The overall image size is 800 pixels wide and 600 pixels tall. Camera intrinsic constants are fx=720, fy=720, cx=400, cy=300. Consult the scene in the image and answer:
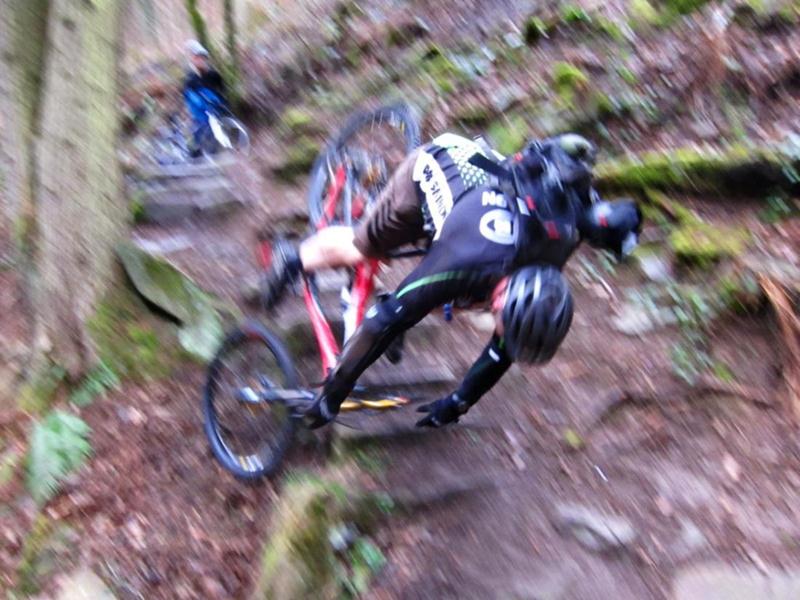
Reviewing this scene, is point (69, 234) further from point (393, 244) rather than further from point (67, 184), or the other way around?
point (393, 244)

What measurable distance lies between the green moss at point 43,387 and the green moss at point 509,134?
457 cm

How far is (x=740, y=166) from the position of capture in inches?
224

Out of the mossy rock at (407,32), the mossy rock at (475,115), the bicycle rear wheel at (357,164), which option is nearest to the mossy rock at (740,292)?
the bicycle rear wheel at (357,164)

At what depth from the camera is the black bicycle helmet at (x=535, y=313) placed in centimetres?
289

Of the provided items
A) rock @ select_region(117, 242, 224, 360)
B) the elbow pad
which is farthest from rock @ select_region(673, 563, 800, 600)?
rock @ select_region(117, 242, 224, 360)

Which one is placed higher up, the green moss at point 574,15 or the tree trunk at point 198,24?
the green moss at point 574,15

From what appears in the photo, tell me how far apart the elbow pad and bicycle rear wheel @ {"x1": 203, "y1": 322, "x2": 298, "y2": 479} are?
2010 mm

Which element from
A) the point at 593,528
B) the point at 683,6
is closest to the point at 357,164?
the point at 593,528

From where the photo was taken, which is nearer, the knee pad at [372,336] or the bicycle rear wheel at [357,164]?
the knee pad at [372,336]

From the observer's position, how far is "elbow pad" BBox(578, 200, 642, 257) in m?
3.08

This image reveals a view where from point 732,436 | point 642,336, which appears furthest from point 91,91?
point 732,436

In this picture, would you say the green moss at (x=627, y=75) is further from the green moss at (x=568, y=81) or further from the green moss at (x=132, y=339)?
the green moss at (x=132, y=339)

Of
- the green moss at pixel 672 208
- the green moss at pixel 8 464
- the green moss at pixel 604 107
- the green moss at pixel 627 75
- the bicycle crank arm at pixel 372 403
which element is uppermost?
the green moss at pixel 627 75

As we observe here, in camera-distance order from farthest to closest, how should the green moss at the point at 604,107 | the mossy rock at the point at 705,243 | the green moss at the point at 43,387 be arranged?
1. the green moss at the point at 604,107
2. the mossy rock at the point at 705,243
3. the green moss at the point at 43,387
